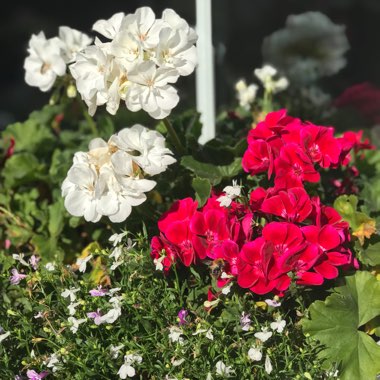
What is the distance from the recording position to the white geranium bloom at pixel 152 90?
1.87m

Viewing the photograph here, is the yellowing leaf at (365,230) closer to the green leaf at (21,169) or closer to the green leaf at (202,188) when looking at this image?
the green leaf at (202,188)

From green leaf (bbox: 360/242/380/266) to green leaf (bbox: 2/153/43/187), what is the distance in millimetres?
1214

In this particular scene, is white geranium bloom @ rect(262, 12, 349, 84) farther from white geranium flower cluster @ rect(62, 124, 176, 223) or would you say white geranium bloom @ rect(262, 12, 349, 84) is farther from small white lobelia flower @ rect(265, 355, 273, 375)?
small white lobelia flower @ rect(265, 355, 273, 375)

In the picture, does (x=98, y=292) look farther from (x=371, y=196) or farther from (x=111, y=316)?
(x=371, y=196)


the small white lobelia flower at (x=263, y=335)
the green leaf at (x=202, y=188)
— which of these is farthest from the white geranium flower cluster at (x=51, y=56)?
the small white lobelia flower at (x=263, y=335)

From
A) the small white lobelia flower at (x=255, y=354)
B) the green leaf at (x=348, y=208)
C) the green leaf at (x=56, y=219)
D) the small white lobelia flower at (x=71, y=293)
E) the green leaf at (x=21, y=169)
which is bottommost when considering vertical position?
the green leaf at (x=56, y=219)

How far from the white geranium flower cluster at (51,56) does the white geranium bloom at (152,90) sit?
1.88 feet

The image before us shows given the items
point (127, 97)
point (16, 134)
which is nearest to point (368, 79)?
point (16, 134)

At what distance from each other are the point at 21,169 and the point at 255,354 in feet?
4.40

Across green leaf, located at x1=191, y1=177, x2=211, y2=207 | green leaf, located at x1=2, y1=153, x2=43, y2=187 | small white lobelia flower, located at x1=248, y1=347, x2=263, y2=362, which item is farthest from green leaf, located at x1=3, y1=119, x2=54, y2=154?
small white lobelia flower, located at x1=248, y1=347, x2=263, y2=362

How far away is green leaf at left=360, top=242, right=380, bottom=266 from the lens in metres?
1.96

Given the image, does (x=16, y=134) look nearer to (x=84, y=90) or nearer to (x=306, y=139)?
(x=84, y=90)

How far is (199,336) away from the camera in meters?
1.68

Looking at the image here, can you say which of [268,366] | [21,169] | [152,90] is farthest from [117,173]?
[21,169]
